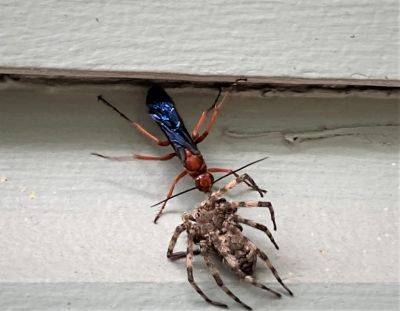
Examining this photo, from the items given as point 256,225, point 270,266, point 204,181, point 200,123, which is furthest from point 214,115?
point 270,266

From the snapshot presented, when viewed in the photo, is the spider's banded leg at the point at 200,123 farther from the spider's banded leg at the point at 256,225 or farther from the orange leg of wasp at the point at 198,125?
the spider's banded leg at the point at 256,225

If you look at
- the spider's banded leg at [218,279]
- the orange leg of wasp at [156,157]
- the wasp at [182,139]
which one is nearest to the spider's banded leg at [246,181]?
the wasp at [182,139]

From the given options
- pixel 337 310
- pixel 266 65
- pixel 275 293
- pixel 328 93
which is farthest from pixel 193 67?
pixel 337 310

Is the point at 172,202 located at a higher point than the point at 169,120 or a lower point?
lower

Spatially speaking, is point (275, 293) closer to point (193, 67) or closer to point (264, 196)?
point (264, 196)

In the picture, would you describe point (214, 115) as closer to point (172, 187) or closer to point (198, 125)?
point (198, 125)

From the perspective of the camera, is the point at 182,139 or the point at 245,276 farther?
the point at 182,139
